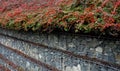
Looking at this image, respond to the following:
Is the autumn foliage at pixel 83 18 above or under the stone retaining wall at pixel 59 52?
above

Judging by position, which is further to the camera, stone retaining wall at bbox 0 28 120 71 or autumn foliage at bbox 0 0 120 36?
stone retaining wall at bbox 0 28 120 71

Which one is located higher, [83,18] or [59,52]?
[83,18]

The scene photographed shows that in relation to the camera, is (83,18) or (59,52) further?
(59,52)

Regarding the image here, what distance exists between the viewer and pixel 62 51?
5750mm

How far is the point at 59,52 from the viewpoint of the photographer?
5.88m

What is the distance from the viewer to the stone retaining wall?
442 centimetres

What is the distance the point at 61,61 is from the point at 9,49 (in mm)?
3815

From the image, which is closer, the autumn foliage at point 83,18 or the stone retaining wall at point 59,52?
the autumn foliage at point 83,18

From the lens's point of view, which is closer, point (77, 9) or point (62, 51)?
point (77, 9)

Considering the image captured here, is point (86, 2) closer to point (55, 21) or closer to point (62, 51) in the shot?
point (55, 21)

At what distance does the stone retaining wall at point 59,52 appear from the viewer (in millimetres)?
4418

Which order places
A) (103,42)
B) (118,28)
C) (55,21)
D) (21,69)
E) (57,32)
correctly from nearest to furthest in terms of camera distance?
(118,28) → (103,42) → (55,21) → (57,32) → (21,69)

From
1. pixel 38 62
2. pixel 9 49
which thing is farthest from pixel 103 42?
pixel 9 49

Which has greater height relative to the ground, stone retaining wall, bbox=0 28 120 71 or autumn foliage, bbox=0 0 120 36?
autumn foliage, bbox=0 0 120 36
